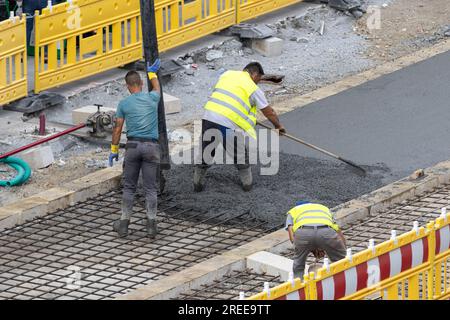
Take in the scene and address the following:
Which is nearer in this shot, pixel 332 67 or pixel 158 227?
pixel 158 227

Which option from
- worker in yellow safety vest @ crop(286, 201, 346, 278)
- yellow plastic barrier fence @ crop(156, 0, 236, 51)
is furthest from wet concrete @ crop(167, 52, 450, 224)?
yellow plastic barrier fence @ crop(156, 0, 236, 51)

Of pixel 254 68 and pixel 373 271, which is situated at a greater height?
pixel 254 68

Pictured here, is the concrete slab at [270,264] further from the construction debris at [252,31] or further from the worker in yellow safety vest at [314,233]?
the construction debris at [252,31]

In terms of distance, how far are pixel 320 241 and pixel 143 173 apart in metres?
2.53

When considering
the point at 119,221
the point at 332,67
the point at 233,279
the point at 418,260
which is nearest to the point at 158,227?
the point at 119,221

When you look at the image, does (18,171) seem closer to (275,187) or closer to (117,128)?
(117,128)

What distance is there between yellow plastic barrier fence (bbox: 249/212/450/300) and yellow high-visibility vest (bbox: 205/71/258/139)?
3328 millimetres

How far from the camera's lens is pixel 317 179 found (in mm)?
15383

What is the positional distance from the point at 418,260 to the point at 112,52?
814cm

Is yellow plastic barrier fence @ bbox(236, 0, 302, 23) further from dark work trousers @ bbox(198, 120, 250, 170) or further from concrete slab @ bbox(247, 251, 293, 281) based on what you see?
concrete slab @ bbox(247, 251, 293, 281)

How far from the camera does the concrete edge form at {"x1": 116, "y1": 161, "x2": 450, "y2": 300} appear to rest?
12.6m

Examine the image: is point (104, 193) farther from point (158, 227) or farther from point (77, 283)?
point (77, 283)

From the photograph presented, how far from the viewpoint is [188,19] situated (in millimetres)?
19906

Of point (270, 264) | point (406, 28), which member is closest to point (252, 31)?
point (406, 28)
